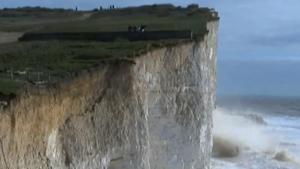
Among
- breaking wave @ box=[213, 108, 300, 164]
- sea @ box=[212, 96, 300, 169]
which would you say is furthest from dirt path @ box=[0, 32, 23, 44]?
breaking wave @ box=[213, 108, 300, 164]

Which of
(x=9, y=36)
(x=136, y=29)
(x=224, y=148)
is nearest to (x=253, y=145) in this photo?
(x=224, y=148)

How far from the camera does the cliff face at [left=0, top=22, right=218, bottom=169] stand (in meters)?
12.8

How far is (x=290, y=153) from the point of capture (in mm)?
44719

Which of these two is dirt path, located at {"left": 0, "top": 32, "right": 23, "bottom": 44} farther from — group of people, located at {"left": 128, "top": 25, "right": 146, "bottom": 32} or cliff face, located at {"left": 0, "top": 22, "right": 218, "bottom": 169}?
cliff face, located at {"left": 0, "top": 22, "right": 218, "bottom": 169}

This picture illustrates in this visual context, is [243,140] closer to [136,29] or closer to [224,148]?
[224,148]

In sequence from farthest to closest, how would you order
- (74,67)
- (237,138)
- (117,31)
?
(237,138), (117,31), (74,67)

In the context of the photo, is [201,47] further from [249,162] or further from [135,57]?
[249,162]

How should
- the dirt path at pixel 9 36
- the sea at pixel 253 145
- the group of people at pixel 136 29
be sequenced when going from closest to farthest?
1. the group of people at pixel 136 29
2. the dirt path at pixel 9 36
3. the sea at pixel 253 145

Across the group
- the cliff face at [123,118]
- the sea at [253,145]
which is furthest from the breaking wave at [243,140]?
the cliff face at [123,118]

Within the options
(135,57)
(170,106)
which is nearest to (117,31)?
(170,106)

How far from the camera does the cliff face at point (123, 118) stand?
1280 centimetres

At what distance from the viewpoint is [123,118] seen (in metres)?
16.7

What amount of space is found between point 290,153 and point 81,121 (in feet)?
102

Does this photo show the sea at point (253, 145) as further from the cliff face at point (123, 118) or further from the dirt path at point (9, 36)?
the cliff face at point (123, 118)
